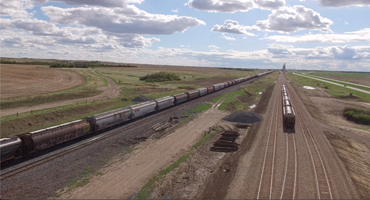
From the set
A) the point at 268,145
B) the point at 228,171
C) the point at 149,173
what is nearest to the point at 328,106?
the point at 268,145

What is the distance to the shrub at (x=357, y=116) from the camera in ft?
153

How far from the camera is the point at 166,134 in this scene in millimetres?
33781

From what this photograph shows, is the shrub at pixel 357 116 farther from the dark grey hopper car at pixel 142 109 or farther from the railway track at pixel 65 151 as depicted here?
the railway track at pixel 65 151

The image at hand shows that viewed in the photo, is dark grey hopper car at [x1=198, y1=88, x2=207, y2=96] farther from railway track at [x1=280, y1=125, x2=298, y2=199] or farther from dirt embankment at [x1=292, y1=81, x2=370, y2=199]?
railway track at [x1=280, y1=125, x2=298, y2=199]

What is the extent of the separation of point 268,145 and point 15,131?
29.7 metres

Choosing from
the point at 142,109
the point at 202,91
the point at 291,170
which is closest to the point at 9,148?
the point at 142,109

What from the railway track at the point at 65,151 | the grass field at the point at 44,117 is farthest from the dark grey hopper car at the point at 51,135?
the grass field at the point at 44,117

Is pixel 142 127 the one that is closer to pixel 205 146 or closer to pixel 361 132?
pixel 205 146

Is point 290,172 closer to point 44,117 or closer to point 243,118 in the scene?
point 243,118

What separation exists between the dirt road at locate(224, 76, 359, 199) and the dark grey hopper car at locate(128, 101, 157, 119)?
55.3 ft

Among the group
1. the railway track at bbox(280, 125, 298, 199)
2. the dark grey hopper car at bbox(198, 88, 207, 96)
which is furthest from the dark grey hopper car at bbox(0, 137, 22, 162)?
the dark grey hopper car at bbox(198, 88, 207, 96)

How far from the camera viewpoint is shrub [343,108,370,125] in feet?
153

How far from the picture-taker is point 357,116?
48.5 metres

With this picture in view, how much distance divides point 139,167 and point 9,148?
1016 centimetres
